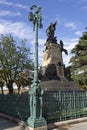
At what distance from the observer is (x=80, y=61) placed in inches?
1485

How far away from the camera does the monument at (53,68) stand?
22.3 meters

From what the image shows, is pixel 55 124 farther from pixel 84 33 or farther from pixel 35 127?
pixel 84 33

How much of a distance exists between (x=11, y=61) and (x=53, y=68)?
12.8m

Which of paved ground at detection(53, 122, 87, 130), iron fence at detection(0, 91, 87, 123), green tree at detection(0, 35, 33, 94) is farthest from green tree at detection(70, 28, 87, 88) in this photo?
paved ground at detection(53, 122, 87, 130)

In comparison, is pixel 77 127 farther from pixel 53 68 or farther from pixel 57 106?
pixel 53 68

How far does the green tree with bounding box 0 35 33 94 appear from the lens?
3484cm

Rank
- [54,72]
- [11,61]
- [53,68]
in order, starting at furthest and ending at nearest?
1. [11,61]
2. [53,68]
3. [54,72]

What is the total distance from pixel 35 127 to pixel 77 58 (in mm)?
28140

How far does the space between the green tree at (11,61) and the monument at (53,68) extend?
10.9 metres

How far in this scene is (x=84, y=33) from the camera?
130ft

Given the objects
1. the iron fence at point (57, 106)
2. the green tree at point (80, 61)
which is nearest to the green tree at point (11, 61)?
Answer: the green tree at point (80, 61)

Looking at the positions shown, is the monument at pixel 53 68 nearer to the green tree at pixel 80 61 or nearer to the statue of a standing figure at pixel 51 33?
the statue of a standing figure at pixel 51 33

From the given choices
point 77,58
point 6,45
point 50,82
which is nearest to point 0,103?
point 50,82

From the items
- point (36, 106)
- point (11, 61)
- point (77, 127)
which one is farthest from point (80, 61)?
point (36, 106)
